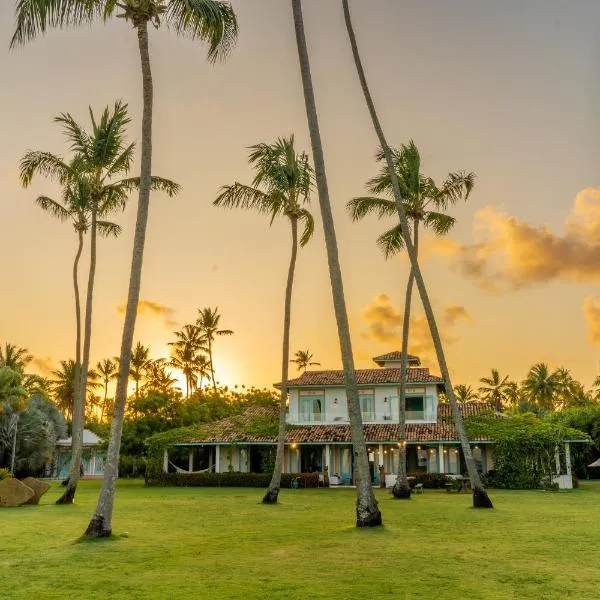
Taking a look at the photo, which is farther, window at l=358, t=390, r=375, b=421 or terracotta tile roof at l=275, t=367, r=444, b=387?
window at l=358, t=390, r=375, b=421

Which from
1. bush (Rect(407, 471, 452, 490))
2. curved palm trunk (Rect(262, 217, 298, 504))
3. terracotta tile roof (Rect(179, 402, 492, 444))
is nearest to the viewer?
curved palm trunk (Rect(262, 217, 298, 504))

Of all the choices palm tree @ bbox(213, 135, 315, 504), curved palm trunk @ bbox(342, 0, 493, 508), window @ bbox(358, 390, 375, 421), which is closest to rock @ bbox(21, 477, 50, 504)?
palm tree @ bbox(213, 135, 315, 504)

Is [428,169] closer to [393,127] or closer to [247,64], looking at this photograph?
[393,127]

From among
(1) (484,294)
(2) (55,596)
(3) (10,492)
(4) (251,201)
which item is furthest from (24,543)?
(1) (484,294)

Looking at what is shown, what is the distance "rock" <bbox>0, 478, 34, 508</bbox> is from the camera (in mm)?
21375

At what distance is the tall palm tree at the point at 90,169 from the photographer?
2233 cm

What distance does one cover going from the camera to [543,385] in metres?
76.6

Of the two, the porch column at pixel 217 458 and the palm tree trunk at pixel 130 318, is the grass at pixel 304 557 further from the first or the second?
the porch column at pixel 217 458

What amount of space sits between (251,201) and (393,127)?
5.65 metres

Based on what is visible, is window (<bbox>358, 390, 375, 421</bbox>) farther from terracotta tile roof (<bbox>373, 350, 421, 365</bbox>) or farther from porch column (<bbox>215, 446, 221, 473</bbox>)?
porch column (<bbox>215, 446, 221, 473</bbox>)

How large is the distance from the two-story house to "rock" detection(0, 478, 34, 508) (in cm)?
1610

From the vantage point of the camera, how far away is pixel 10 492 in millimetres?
21531

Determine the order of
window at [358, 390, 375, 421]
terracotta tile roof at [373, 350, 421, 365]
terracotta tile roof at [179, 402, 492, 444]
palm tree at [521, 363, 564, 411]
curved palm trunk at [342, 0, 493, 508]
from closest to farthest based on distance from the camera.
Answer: curved palm trunk at [342, 0, 493, 508] → terracotta tile roof at [179, 402, 492, 444] → window at [358, 390, 375, 421] → terracotta tile roof at [373, 350, 421, 365] → palm tree at [521, 363, 564, 411]

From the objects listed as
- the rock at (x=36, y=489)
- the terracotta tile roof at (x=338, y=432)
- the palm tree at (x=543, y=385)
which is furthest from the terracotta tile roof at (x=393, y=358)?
the palm tree at (x=543, y=385)
